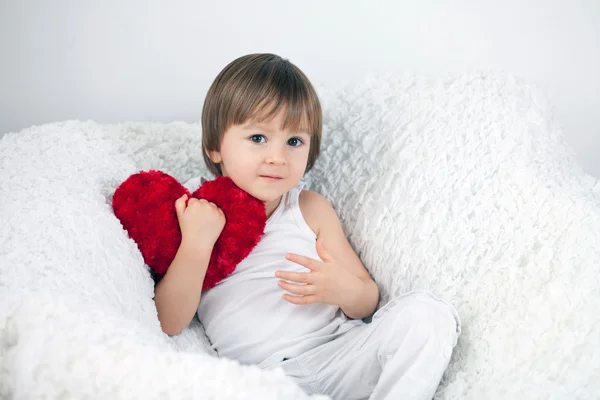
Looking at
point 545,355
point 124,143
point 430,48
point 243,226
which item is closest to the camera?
point 545,355

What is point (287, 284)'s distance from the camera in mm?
947

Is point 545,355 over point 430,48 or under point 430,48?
under

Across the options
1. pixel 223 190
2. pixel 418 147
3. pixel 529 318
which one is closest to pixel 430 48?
pixel 418 147

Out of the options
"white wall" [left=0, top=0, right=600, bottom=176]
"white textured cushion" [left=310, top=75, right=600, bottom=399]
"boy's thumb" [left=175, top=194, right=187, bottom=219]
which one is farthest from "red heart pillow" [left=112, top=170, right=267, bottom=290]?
"white wall" [left=0, top=0, right=600, bottom=176]

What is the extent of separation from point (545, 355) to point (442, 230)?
0.94ft

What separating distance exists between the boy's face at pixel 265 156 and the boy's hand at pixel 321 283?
0.14m

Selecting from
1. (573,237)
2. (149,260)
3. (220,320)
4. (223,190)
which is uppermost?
→ (573,237)

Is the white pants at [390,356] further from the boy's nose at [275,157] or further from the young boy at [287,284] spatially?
the boy's nose at [275,157]

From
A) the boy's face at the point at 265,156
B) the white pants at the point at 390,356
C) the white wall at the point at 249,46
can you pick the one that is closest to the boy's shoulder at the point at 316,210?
the boy's face at the point at 265,156

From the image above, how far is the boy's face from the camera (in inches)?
40.3

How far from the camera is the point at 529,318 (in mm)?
854

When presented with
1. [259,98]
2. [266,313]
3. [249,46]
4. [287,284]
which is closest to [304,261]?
[287,284]

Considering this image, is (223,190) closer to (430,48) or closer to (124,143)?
(124,143)

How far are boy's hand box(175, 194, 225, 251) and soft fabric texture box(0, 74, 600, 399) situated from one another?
90 millimetres
